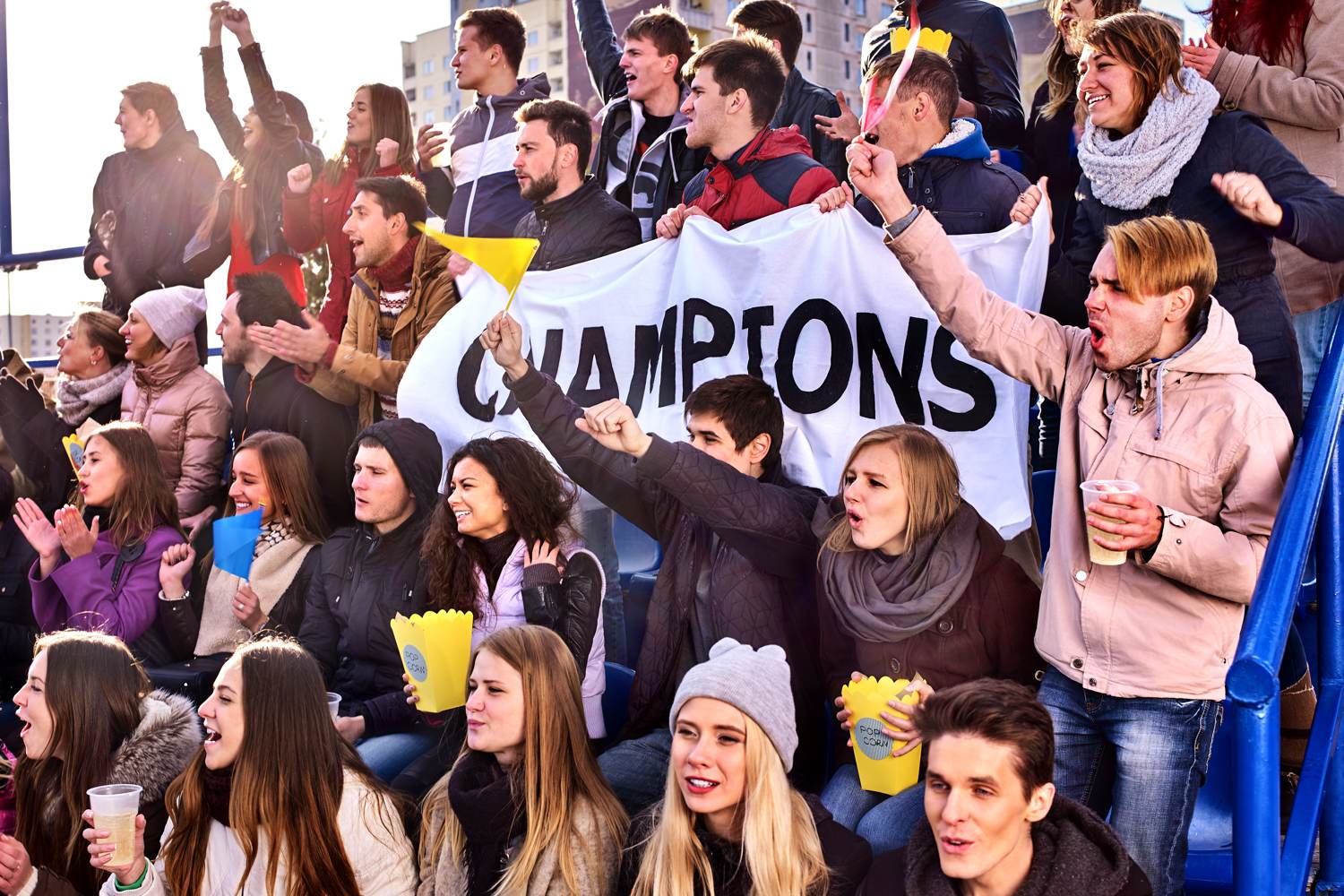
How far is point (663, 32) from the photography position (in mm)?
5922

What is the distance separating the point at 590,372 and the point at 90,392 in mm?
2999

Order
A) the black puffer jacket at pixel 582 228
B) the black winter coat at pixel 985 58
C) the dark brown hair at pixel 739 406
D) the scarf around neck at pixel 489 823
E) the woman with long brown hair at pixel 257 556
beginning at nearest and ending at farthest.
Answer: the scarf around neck at pixel 489 823 < the dark brown hair at pixel 739 406 < the woman with long brown hair at pixel 257 556 < the black winter coat at pixel 985 58 < the black puffer jacket at pixel 582 228

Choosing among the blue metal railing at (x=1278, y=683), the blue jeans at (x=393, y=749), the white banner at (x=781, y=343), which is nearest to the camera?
the blue metal railing at (x=1278, y=683)

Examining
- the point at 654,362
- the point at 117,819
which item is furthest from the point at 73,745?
the point at 654,362

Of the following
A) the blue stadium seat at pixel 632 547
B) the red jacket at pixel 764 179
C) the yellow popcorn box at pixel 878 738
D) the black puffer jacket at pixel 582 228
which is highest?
the red jacket at pixel 764 179

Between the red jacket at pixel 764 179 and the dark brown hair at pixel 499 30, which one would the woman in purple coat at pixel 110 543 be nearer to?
the dark brown hair at pixel 499 30

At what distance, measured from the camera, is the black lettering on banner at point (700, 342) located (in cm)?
483

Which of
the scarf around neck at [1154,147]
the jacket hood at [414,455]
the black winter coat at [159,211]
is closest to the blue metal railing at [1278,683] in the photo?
the scarf around neck at [1154,147]

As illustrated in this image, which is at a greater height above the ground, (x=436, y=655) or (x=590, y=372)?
(x=590, y=372)

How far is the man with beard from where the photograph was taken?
5449mm

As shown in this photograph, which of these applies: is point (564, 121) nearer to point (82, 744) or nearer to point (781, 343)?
point (781, 343)

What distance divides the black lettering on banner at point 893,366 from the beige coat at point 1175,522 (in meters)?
1.05

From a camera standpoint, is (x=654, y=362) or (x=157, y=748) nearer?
(x=157, y=748)

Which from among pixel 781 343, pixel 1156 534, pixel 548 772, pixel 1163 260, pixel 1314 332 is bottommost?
pixel 548 772
